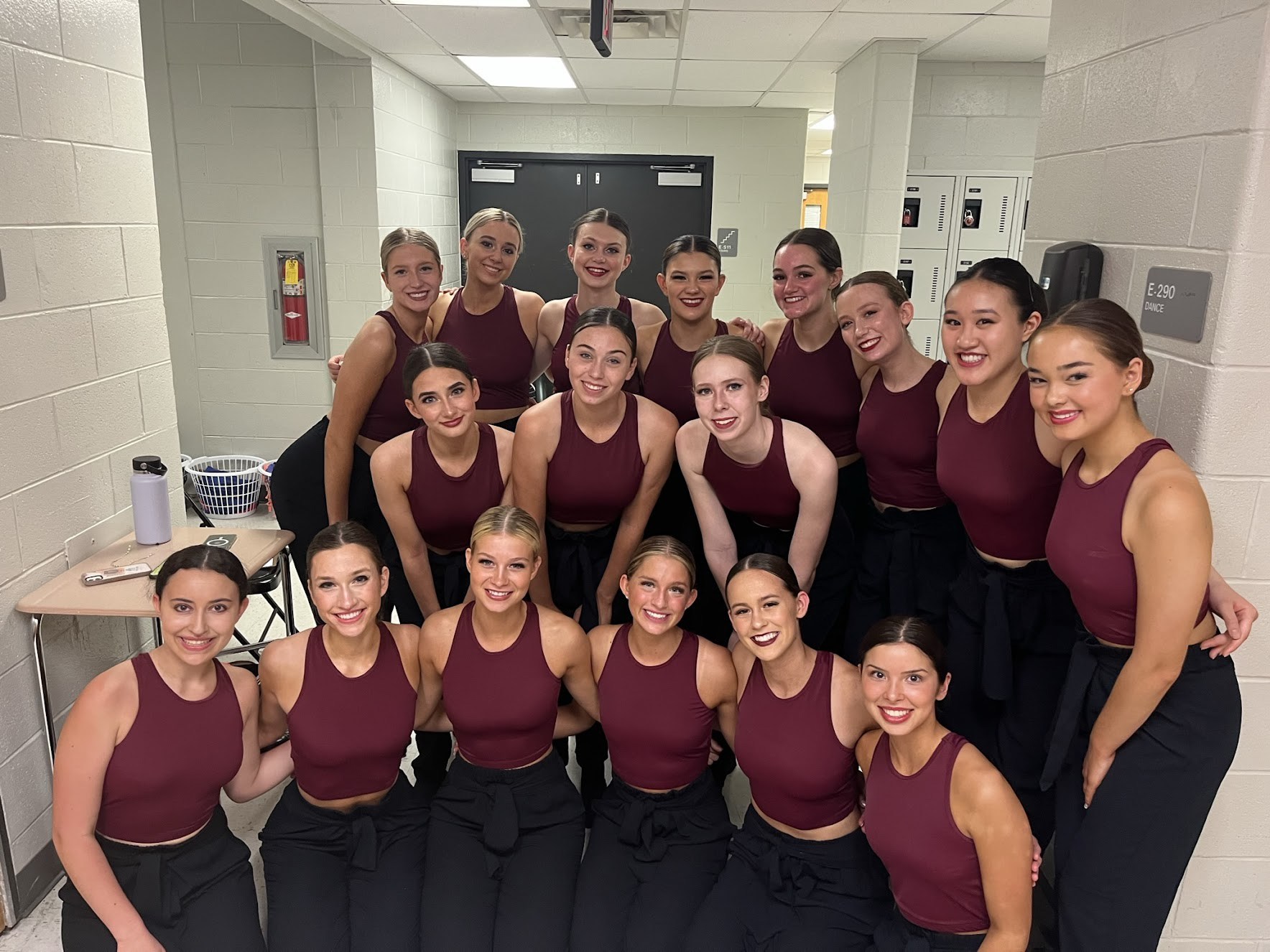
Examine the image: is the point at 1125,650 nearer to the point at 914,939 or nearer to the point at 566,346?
the point at 914,939

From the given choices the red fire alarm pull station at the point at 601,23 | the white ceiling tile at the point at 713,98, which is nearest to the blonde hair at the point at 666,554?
the red fire alarm pull station at the point at 601,23

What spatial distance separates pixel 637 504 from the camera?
104 inches

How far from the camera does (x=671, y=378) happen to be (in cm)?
296

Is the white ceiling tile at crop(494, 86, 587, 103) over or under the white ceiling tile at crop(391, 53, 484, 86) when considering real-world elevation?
over

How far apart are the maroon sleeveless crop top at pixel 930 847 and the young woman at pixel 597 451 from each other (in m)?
1.04

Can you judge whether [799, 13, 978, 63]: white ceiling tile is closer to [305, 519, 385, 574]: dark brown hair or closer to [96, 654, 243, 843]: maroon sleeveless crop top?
[305, 519, 385, 574]: dark brown hair

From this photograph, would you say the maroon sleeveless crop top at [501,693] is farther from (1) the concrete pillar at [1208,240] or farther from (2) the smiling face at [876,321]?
(1) the concrete pillar at [1208,240]

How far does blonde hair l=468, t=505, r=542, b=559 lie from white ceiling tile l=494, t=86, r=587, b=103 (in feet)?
16.5

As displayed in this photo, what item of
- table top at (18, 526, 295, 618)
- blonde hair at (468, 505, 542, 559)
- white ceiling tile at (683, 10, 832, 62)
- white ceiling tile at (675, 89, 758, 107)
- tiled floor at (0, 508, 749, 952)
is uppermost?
white ceiling tile at (675, 89, 758, 107)

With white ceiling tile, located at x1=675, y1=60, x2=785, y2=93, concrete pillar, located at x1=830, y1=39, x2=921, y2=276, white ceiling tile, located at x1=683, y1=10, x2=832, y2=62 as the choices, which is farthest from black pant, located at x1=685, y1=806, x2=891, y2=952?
white ceiling tile, located at x1=675, y1=60, x2=785, y2=93

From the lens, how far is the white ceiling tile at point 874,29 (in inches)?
171

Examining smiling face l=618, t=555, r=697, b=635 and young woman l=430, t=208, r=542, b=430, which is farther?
young woman l=430, t=208, r=542, b=430

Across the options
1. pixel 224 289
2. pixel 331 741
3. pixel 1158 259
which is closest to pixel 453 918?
pixel 331 741

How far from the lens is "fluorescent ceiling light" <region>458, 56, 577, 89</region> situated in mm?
5492
